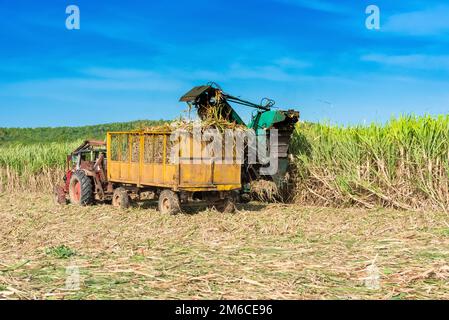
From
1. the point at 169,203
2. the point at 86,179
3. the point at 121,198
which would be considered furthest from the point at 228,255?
the point at 86,179

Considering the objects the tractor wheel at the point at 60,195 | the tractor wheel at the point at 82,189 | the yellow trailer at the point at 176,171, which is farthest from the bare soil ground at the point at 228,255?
the tractor wheel at the point at 60,195

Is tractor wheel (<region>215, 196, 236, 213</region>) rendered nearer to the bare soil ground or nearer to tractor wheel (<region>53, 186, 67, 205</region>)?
the bare soil ground

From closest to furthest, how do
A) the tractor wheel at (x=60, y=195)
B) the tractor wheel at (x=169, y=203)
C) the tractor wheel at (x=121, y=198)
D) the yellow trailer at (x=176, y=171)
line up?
the yellow trailer at (x=176, y=171)
the tractor wheel at (x=169, y=203)
the tractor wheel at (x=121, y=198)
the tractor wheel at (x=60, y=195)

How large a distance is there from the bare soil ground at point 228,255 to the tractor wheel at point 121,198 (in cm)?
83

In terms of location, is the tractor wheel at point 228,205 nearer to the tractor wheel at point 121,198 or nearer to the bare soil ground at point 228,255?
the bare soil ground at point 228,255

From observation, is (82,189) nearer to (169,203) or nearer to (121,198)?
(121,198)

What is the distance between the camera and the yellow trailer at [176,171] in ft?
38.2

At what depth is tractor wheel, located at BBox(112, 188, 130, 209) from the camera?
43.9 feet

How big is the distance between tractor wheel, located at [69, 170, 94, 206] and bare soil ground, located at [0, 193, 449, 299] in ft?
5.59

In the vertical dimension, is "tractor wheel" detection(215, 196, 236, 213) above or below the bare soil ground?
above

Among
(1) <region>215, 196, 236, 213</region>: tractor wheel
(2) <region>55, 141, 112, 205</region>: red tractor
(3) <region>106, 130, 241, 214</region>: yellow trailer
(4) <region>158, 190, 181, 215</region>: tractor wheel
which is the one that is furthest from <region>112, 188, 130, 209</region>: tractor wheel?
(1) <region>215, 196, 236, 213</region>: tractor wheel

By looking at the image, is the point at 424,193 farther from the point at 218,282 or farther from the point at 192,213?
the point at 218,282

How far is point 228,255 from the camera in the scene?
7652 mm
